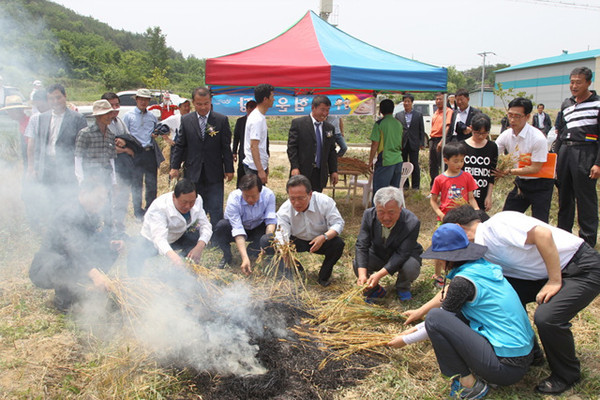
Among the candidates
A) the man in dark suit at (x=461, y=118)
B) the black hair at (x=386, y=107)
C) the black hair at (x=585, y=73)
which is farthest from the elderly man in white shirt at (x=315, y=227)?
the man in dark suit at (x=461, y=118)

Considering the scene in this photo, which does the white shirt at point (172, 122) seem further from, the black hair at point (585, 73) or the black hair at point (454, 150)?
the black hair at point (585, 73)

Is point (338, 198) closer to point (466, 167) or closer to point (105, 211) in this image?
point (466, 167)

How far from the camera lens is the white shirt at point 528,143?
4.23 m

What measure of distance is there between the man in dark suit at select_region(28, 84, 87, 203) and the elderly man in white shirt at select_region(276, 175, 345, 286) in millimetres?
2337

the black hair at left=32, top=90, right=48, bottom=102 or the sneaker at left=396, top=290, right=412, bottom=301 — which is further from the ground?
the black hair at left=32, top=90, right=48, bottom=102

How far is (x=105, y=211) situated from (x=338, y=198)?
4839 millimetres

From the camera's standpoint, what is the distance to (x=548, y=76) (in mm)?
44719

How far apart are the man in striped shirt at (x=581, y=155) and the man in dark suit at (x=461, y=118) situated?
1942 millimetres

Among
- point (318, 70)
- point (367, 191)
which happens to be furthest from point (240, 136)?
point (367, 191)

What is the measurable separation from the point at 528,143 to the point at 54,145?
16.5ft

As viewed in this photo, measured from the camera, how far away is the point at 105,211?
3980 mm

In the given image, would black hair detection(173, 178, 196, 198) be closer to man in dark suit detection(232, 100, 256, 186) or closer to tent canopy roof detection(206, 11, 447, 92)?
man in dark suit detection(232, 100, 256, 186)

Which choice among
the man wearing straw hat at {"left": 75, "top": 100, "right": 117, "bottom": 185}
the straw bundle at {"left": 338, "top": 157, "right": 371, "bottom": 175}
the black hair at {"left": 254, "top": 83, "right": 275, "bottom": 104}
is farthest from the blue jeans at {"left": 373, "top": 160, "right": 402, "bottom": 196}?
the man wearing straw hat at {"left": 75, "top": 100, "right": 117, "bottom": 185}

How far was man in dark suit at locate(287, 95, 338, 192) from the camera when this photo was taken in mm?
5441
